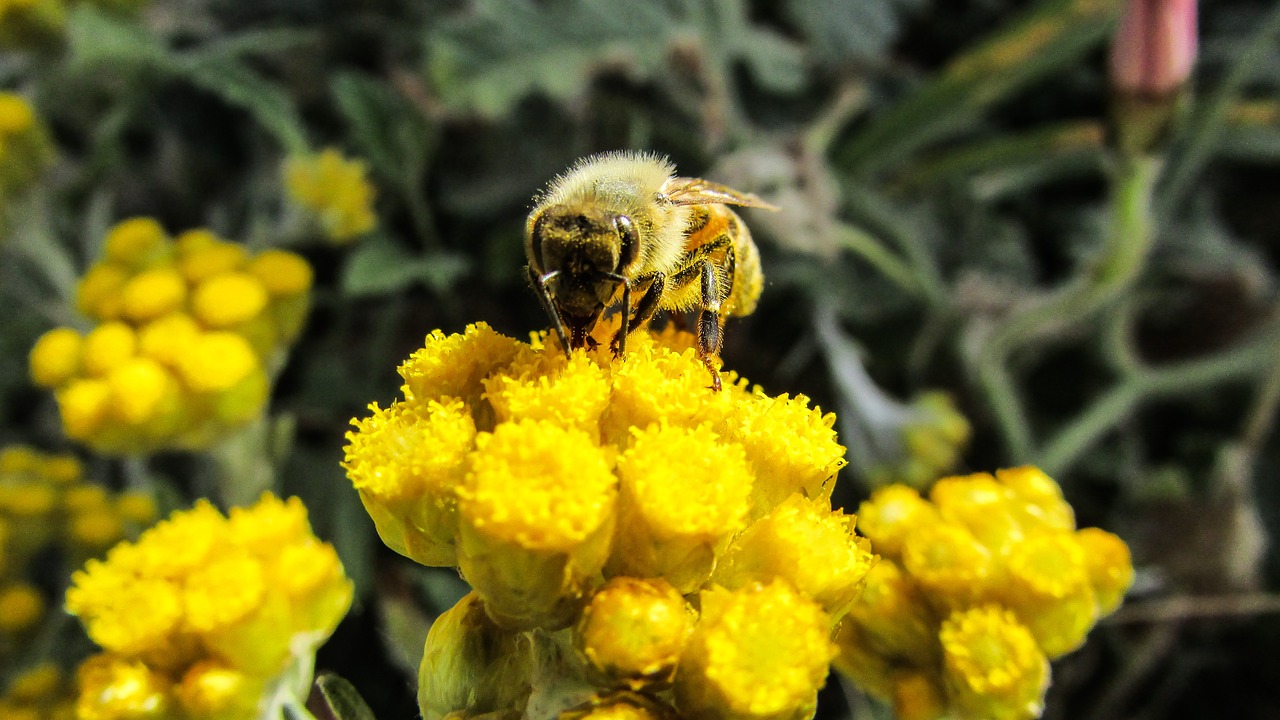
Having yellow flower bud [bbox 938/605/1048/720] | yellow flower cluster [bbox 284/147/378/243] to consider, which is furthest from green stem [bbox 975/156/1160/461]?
yellow flower cluster [bbox 284/147/378/243]

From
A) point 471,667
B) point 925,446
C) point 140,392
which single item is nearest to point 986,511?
point 471,667

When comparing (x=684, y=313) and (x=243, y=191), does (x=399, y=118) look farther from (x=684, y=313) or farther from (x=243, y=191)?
(x=684, y=313)

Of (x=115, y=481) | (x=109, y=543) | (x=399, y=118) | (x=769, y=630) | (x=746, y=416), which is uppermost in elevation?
(x=399, y=118)

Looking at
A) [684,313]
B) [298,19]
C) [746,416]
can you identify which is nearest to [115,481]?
[298,19]

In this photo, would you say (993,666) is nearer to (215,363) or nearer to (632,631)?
(632,631)

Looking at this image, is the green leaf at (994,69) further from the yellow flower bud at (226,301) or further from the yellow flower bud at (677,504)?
the yellow flower bud at (677,504)

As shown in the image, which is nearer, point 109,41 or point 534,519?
point 534,519
